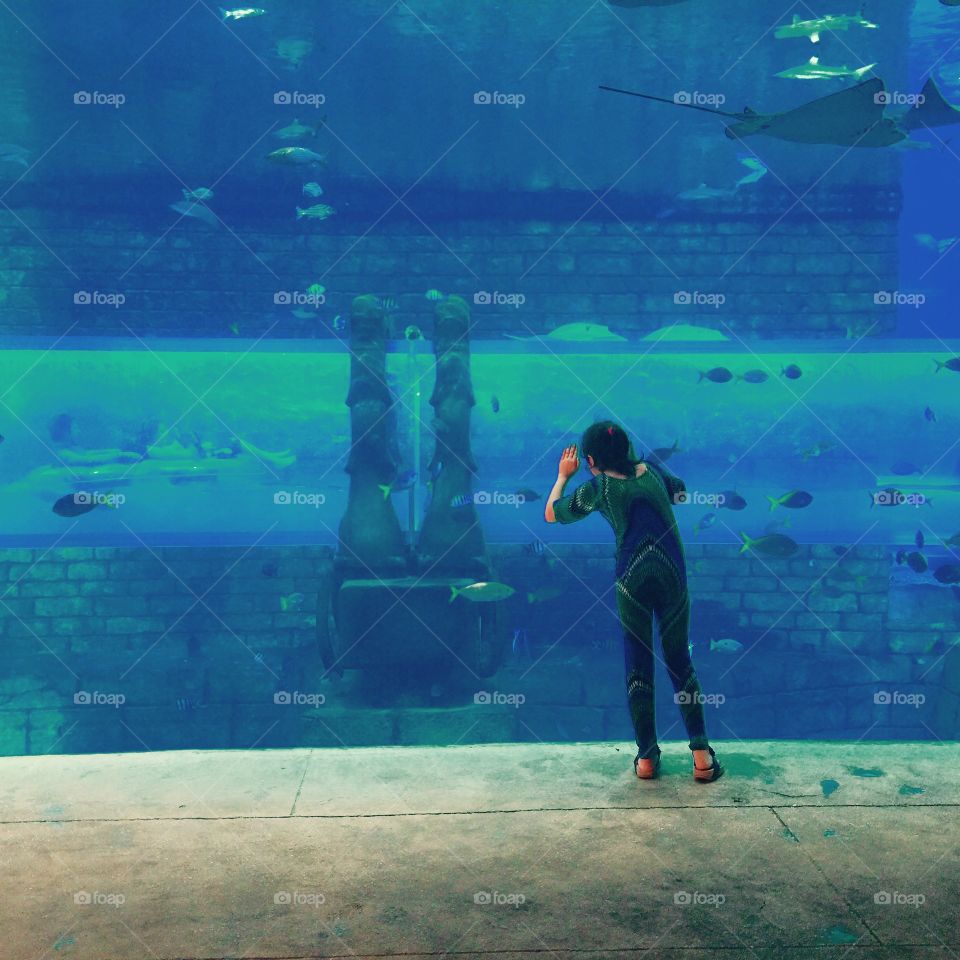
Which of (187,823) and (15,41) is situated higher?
(15,41)

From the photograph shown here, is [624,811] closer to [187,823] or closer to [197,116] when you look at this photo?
[187,823]

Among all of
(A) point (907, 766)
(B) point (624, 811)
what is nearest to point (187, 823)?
(B) point (624, 811)

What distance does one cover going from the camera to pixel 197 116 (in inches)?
496

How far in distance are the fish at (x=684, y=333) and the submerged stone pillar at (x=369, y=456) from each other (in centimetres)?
488

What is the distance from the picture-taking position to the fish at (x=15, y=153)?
13.4m

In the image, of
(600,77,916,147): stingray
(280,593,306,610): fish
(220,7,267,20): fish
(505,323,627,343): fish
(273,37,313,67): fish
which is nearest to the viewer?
(600,77,916,147): stingray

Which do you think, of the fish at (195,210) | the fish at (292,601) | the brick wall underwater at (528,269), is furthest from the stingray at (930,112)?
the fish at (292,601)

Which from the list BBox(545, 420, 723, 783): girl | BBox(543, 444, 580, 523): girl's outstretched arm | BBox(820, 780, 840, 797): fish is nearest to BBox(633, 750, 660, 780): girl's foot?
BBox(545, 420, 723, 783): girl

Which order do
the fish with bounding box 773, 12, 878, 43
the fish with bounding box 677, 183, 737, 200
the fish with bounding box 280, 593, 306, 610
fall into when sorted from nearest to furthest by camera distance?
the fish with bounding box 773, 12, 878, 43
the fish with bounding box 280, 593, 306, 610
the fish with bounding box 677, 183, 737, 200

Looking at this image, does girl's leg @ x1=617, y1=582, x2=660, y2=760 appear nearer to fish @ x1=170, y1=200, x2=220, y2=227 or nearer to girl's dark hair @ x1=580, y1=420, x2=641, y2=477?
girl's dark hair @ x1=580, y1=420, x2=641, y2=477

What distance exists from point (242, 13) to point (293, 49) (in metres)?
1.32

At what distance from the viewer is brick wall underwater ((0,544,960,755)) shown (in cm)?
1013

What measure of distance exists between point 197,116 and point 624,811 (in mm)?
12487

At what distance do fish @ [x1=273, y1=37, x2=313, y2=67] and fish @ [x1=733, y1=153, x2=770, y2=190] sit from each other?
19.8 feet
